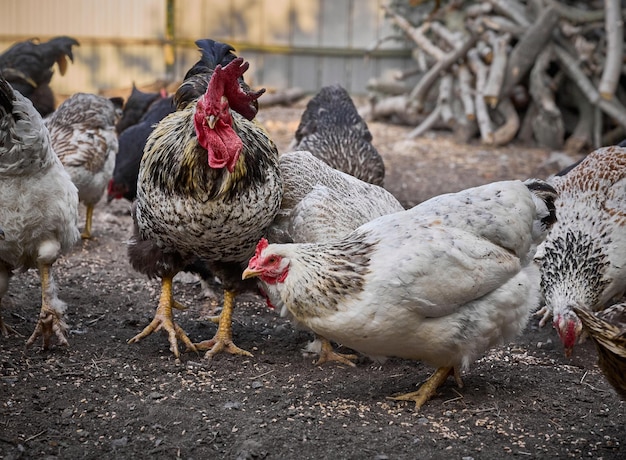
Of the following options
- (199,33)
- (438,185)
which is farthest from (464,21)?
(199,33)

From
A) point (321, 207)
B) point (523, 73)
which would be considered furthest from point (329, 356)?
point (523, 73)

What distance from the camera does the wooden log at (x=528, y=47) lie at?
11.2m

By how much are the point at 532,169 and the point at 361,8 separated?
6.12m

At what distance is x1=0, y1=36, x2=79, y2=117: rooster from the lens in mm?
9156

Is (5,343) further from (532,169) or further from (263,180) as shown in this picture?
(532,169)

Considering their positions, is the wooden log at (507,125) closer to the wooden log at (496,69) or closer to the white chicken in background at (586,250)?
the wooden log at (496,69)

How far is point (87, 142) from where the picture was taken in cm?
748

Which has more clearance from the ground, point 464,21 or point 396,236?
point 464,21

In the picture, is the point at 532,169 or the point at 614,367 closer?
the point at 614,367

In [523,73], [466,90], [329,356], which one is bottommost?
[329,356]

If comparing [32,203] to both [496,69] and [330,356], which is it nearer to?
[330,356]

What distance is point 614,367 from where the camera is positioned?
3623mm

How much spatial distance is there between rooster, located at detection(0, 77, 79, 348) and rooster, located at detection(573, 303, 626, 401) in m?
3.18

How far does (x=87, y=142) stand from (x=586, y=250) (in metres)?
4.89
